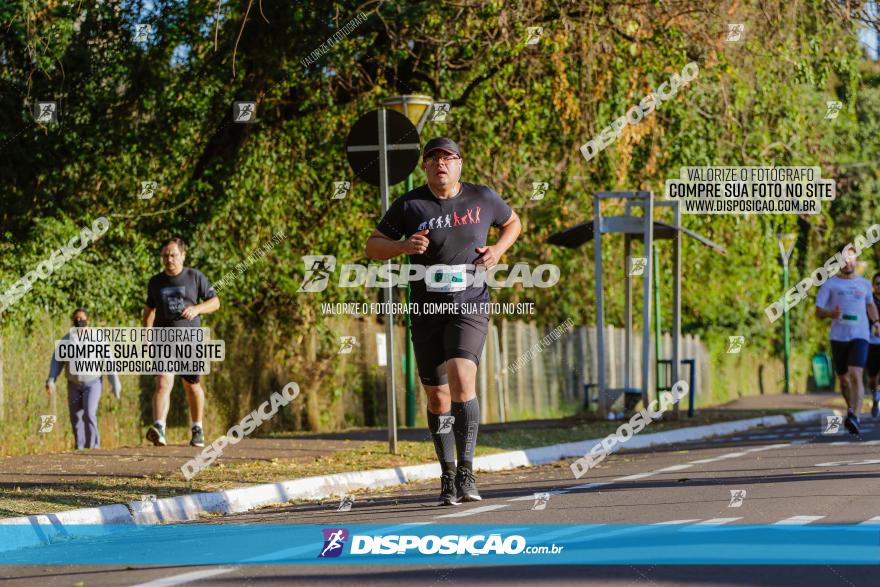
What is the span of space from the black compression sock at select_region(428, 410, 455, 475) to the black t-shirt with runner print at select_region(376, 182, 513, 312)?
83cm

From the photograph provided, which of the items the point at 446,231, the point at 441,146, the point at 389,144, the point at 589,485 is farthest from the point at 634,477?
the point at 389,144

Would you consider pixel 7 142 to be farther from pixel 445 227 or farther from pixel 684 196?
pixel 684 196

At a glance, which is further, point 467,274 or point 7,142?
point 7,142

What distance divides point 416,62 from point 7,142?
5.66 metres

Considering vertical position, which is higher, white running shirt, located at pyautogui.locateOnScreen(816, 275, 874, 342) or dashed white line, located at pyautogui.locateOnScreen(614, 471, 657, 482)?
white running shirt, located at pyautogui.locateOnScreen(816, 275, 874, 342)

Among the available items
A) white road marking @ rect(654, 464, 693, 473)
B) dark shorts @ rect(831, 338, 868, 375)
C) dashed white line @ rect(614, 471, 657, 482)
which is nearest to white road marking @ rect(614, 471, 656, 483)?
dashed white line @ rect(614, 471, 657, 482)

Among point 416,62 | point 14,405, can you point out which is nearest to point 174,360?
point 14,405

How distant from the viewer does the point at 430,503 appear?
9.93 m

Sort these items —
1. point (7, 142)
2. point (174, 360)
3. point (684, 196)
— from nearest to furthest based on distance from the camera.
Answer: point (174, 360) < point (7, 142) < point (684, 196)

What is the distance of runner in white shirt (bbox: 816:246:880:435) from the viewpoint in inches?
653

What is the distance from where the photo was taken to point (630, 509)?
9109 millimetres

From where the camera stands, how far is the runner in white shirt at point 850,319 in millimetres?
16594

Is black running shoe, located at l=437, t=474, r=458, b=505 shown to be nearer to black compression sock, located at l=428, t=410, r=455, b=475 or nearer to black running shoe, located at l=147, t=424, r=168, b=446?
black compression sock, located at l=428, t=410, r=455, b=475

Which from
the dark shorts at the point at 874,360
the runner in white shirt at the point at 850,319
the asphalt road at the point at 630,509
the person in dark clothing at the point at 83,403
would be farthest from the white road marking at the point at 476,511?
the dark shorts at the point at 874,360
